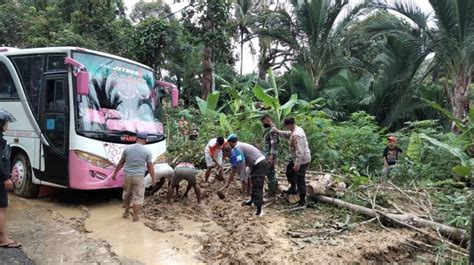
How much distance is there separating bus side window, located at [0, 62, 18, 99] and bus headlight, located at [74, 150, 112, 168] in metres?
2.20

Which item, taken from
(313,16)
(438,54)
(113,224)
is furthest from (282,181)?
(313,16)

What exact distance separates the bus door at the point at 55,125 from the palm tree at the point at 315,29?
33.4ft

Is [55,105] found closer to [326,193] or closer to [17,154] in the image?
[17,154]

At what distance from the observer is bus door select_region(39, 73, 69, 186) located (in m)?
7.32

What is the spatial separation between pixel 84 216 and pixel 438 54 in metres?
10.7

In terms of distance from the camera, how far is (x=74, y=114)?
7.19m

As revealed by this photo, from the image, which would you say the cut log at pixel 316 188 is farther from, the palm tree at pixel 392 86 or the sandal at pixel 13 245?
the palm tree at pixel 392 86

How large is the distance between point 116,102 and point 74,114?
79 cm

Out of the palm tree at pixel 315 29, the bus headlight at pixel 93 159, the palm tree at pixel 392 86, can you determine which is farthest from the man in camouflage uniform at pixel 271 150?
the palm tree at pixel 315 29

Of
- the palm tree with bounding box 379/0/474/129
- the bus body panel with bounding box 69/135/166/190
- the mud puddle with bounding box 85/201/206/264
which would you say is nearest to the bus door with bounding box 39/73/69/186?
the bus body panel with bounding box 69/135/166/190

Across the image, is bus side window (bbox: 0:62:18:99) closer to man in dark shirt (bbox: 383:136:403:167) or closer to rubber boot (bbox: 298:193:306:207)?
rubber boot (bbox: 298:193:306:207)

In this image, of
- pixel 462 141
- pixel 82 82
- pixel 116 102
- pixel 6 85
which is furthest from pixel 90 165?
pixel 462 141

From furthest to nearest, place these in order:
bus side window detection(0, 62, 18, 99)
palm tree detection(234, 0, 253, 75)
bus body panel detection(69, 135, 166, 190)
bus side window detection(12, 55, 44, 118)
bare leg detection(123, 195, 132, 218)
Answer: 1. palm tree detection(234, 0, 253, 75)
2. bus side window detection(0, 62, 18, 99)
3. bus side window detection(12, 55, 44, 118)
4. bus body panel detection(69, 135, 166, 190)
5. bare leg detection(123, 195, 132, 218)

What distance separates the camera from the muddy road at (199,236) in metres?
5.21
